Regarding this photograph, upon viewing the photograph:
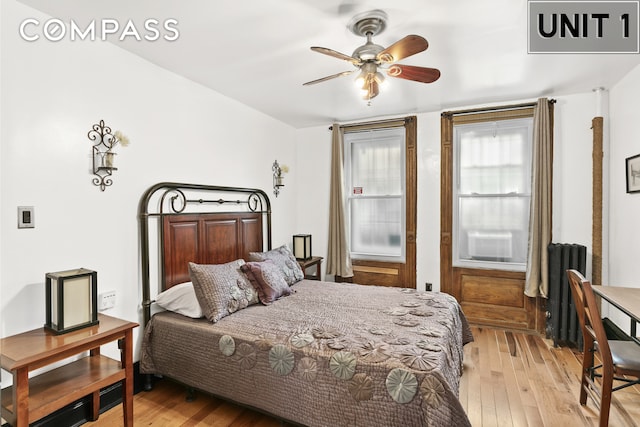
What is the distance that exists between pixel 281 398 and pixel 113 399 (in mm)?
1346

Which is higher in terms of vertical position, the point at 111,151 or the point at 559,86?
the point at 559,86

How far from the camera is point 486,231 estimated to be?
379cm

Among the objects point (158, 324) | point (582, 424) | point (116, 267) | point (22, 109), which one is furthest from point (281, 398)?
point (22, 109)

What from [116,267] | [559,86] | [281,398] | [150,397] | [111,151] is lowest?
[150,397]

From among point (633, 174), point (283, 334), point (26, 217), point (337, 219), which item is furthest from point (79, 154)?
point (633, 174)

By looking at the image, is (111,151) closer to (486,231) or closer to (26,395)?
(26,395)

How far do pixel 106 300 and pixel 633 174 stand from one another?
4.30 metres

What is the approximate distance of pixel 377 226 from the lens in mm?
4320

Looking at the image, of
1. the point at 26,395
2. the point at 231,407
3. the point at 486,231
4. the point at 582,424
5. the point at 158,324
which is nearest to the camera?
the point at 26,395

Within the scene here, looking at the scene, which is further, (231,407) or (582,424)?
(231,407)

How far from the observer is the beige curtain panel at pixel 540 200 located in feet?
11.0

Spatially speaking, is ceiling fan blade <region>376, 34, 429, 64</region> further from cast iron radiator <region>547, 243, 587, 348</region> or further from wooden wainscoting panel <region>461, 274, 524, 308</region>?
wooden wainscoting panel <region>461, 274, 524, 308</region>

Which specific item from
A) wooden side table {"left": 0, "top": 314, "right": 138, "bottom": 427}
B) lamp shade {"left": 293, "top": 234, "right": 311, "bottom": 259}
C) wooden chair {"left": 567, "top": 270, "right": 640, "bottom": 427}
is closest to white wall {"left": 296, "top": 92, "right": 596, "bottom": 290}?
lamp shade {"left": 293, "top": 234, "right": 311, "bottom": 259}

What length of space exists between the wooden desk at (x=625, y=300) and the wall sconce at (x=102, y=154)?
3.38m
